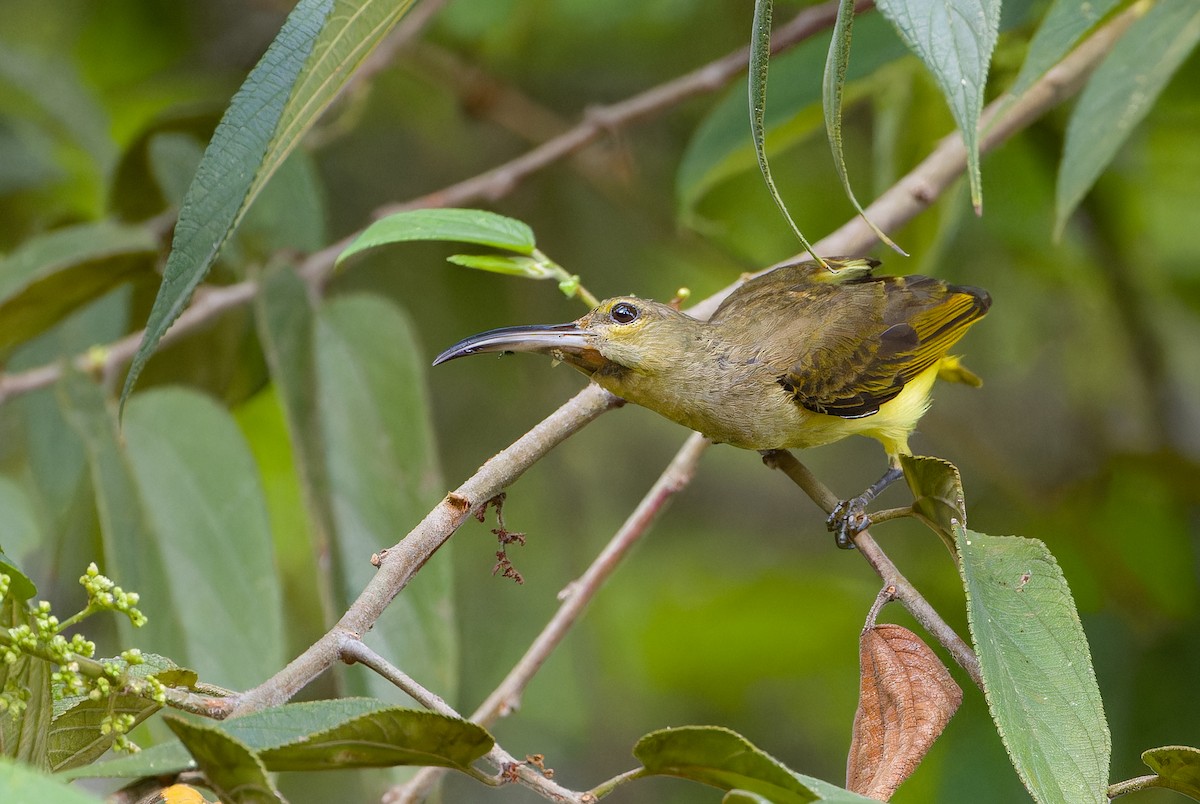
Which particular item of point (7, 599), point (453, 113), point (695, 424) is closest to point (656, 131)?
point (453, 113)

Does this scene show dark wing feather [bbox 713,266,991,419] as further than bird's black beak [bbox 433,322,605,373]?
Yes

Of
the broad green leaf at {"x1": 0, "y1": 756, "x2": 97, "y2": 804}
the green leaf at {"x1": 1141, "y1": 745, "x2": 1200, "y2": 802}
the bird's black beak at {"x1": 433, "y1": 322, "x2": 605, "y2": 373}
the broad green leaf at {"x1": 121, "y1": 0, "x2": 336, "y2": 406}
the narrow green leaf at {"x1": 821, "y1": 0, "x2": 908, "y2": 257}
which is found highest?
the bird's black beak at {"x1": 433, "y1": 322, "x2": 605, "y2": 373}

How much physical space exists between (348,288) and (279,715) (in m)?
2.97

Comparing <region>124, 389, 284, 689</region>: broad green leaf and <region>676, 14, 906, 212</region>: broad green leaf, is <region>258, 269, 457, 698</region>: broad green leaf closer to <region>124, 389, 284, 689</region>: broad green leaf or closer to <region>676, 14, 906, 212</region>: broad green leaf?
<region>124, 389, 284, 689</region>: broad green leaf

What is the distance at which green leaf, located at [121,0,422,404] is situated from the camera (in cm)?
120

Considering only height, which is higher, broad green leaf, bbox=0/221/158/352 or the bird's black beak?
broad green leaf, bbox=0/221/158/352

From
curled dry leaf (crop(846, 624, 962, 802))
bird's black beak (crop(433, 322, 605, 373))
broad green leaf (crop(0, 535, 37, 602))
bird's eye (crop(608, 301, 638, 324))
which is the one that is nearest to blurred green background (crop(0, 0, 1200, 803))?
broad green leaf (crop(0, 535, 37, 602))

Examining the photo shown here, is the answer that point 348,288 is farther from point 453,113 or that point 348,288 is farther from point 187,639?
point 187,639

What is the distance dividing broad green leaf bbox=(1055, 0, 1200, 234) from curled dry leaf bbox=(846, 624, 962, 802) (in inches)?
39.5


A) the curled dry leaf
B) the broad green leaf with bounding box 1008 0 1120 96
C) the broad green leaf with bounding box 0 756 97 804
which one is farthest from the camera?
the broad green leaf with bounding box 1008 0 1120 96

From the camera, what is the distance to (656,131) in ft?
13.8

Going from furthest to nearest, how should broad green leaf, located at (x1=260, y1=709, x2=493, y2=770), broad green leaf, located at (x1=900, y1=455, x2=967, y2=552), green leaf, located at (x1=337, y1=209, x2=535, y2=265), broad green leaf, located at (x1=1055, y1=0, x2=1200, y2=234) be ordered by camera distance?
broad green leaf, located at (x1=1055, y1=0, x2=1200, y2=234), green leaf, located at (x1=337, y1=209, x2=535, y2=265), broad green leaf, located at (x1=900, y1=455, x2=967, y2=552), broad green leaf, located at (x1=260, y1=709, x2=493, y2=770)

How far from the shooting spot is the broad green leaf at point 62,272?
234cm

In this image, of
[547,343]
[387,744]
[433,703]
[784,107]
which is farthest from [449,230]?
[784,107]
